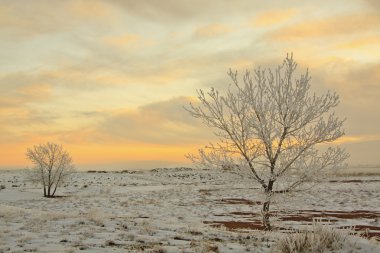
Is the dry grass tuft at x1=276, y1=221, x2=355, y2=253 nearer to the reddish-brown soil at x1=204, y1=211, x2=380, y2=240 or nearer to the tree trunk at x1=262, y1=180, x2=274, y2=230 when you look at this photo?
the tree trunk at x1=262, y1=180, x2=274, y2=230

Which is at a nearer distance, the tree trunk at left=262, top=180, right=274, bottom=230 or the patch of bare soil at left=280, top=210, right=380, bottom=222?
the tree trunk at left=262, top=180, right=274, bottom=230

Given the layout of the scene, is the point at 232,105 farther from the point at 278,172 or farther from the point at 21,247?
the point at 21,247

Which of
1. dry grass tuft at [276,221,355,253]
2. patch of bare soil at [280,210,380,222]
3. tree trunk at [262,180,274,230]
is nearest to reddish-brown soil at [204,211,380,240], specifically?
patch of bare soil at [280,210,380,222]

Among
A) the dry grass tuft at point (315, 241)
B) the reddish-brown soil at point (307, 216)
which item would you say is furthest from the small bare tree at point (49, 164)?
the dry grass tuft at point (315, 241)

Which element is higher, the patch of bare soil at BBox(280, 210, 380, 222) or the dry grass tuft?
the dry grass tuft

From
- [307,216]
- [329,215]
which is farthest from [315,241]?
[329,215]

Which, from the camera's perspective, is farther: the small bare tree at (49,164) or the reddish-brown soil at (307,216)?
the small bare tree at (49,164)

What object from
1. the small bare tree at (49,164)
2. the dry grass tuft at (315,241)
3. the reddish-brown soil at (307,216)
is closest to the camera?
the dry grass tuft at (315,241)

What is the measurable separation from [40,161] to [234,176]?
33.2m

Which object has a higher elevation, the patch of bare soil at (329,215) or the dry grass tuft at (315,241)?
the dry grass tuft at (315,241)

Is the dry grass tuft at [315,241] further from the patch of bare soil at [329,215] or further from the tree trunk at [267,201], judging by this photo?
the patch of bare soil at [329,215]

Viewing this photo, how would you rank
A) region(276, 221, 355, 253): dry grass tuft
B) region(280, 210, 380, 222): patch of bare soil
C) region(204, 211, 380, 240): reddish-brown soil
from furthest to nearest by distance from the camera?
region(280, 210, 380, 222): patch of bare soil, region(204, 211, 380, 240): reddish-brown soil, region(276, 221, 355, 253): dry grass tuft

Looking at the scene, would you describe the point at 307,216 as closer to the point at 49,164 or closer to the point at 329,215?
the point at 329,215

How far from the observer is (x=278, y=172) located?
15930 millimetres
